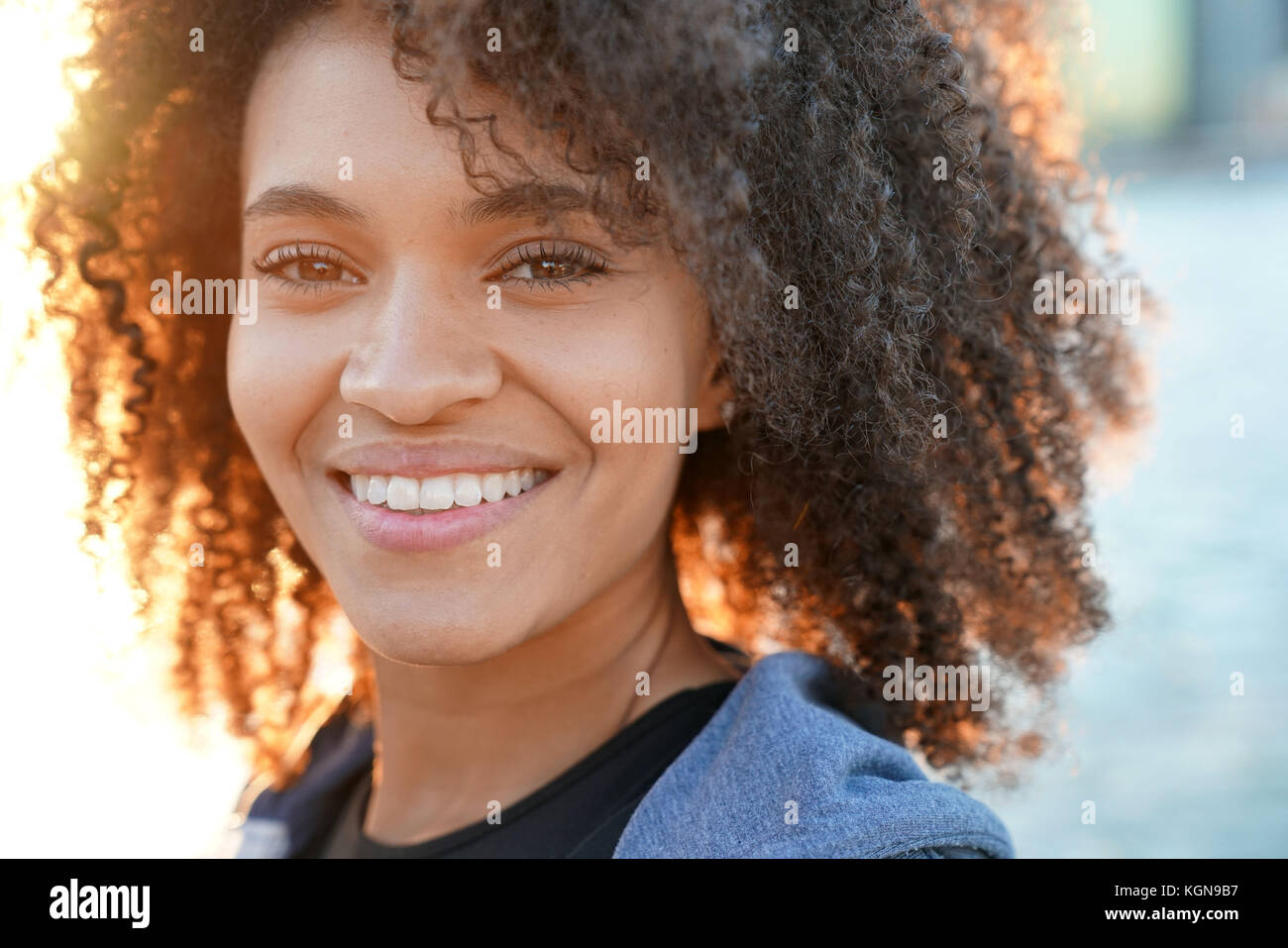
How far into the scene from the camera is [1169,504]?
813 cm

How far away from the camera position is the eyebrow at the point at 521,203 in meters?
1.64

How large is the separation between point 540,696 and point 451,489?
→ 0.39 metres

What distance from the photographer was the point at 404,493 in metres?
1.74

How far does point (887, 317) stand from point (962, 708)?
2.35 ft

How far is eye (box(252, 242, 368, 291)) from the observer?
1.75m

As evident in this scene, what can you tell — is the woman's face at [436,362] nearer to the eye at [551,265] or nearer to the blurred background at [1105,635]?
the eye at [551,265]

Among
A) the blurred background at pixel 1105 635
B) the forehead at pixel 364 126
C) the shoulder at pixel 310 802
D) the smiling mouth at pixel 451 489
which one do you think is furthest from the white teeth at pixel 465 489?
the blurred background at pixel 1105 635

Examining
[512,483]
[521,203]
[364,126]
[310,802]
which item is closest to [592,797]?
[512,483]

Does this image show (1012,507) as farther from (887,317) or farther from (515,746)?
(515,746)

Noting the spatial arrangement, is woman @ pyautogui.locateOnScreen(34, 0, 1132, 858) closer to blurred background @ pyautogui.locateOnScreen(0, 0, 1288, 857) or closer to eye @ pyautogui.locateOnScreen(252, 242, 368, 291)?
eye @ pyautogui.locateOnScreen(252, 242, 368, 291)

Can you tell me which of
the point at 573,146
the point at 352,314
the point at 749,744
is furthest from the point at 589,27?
the point at 749,744

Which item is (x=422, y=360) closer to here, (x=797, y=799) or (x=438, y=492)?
(x=438, y=492)

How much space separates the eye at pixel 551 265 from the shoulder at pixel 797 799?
0.61 m
